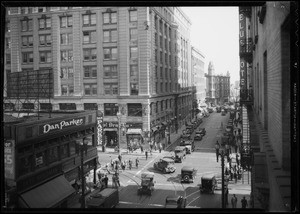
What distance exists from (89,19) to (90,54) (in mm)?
6191

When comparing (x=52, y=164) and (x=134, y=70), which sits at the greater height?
(x=134, y=70)

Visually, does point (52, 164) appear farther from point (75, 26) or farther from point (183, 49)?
point (183, 49)

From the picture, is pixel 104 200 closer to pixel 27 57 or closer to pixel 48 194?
pixel 48 194

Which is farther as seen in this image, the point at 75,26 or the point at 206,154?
the point at 75,26

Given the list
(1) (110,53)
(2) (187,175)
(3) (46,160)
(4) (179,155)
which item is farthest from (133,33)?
(3) (46,160)

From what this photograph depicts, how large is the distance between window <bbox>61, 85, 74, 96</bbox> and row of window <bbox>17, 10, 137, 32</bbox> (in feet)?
36.4

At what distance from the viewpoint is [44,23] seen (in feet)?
195

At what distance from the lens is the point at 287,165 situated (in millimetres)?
8258

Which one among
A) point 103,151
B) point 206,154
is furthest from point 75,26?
point 206,154

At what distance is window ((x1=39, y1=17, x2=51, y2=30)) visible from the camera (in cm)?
5922

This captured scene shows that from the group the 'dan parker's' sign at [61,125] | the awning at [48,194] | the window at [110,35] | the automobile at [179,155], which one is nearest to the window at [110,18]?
the window at [110,35]

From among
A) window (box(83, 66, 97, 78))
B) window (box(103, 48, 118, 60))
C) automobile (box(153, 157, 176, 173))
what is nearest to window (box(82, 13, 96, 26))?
window (box(103, 48, 118, 60))
